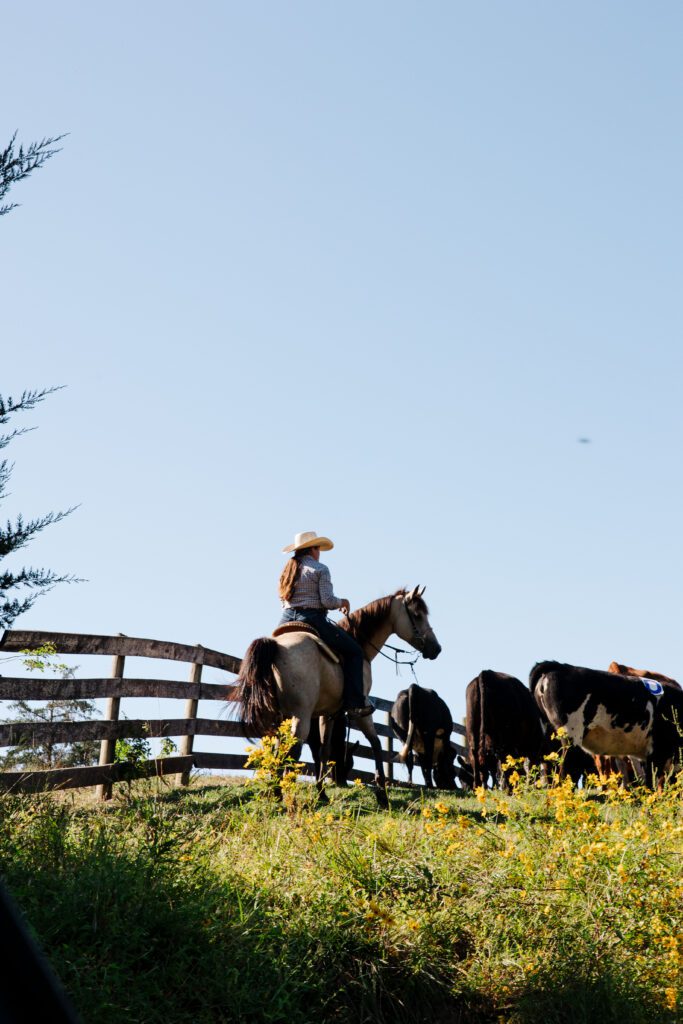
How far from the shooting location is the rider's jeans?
11.2 m

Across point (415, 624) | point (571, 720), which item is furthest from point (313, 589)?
point (571, 720)

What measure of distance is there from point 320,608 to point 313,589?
23cm

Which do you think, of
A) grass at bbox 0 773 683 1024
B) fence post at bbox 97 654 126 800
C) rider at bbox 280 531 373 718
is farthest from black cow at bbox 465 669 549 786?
grass at bbox 0 773 683 1024

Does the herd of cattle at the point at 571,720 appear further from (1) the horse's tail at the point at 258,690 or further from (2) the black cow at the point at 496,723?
(1) the horse's tail at the point at 258,690

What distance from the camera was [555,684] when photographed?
548 inches

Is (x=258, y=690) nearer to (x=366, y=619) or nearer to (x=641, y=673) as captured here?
(x=366, y=619)

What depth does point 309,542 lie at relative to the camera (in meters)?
11.5

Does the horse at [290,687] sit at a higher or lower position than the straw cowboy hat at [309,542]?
lower

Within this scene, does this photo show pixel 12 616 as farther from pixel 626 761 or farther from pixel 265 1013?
pixel 626 761

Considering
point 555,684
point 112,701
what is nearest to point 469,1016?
point 112,701

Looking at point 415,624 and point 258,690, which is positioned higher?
point 415,624

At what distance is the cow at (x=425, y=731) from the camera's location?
1731 centimetres

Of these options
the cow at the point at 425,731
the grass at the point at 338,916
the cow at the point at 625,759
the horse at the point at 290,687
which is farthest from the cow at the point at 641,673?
the grass at the point at 338,916

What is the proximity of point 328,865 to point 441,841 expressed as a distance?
3.26 feet
